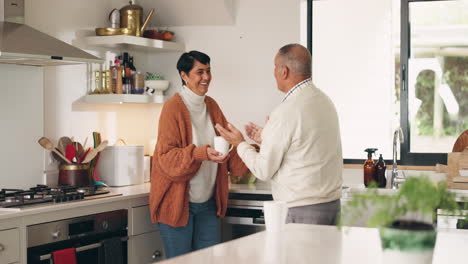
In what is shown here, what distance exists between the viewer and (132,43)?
431 centimetres

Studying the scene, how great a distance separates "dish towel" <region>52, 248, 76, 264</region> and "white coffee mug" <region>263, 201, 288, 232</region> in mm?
1443

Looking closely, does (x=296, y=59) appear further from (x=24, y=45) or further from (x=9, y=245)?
(x=9, y=245)

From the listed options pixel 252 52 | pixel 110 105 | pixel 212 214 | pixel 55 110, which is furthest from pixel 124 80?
pixel 212 214

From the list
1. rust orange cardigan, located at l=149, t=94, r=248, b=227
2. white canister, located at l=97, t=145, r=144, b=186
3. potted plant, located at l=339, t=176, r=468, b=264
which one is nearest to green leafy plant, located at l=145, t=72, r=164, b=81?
white canister, located at l=97, t=145, r=144, b=186

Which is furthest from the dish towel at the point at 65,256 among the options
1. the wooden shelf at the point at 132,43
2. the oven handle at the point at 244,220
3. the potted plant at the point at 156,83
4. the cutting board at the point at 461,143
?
the cutting board at the point at 461,143

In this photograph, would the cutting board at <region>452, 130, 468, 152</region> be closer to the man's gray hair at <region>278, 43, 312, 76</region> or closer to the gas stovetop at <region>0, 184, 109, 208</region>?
the man's gray hair at <region>278, 43, 312, 76</region>

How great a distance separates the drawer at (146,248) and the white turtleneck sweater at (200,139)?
→ 418 millimetres

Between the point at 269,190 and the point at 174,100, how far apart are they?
0.81 meters

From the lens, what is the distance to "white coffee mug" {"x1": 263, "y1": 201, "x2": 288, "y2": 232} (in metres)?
2.08

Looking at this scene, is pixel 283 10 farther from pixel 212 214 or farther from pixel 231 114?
pixel 212 214

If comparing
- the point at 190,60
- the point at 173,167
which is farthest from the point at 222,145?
the point at 190,60

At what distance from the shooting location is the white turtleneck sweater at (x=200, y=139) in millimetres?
3689

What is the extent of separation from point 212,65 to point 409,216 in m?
3.36

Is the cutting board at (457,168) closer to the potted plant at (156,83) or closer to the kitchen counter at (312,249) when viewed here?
the kitchen counter at (312,249)
